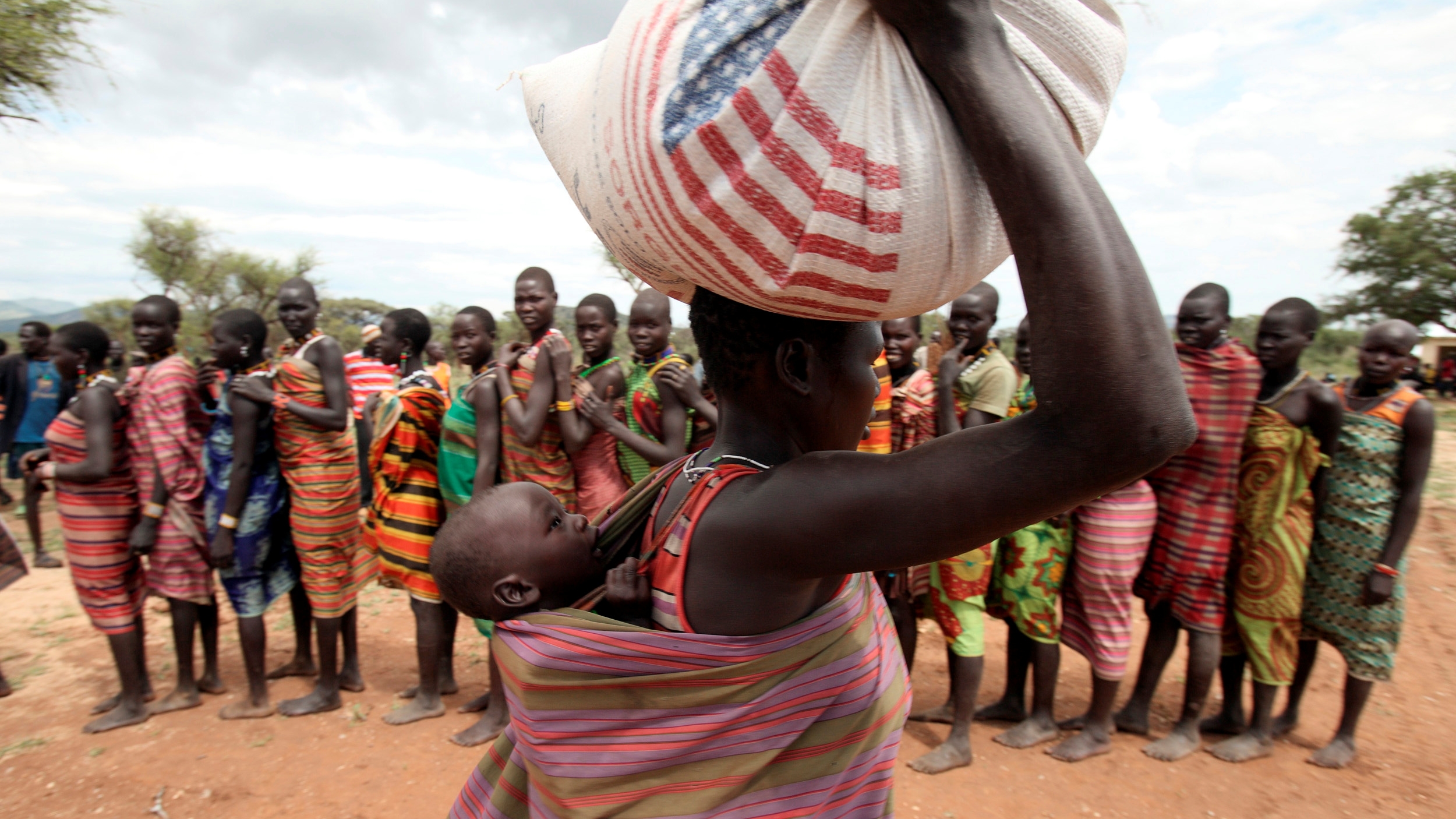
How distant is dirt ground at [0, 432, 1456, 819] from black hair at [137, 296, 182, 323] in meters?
2.25

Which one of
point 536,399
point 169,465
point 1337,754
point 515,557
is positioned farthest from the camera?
point 169,465

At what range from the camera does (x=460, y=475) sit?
4.23 metres

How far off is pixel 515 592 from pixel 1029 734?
12.1ft

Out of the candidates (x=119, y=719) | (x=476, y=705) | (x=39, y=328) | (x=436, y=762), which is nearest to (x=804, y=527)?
(x=436, y=762)

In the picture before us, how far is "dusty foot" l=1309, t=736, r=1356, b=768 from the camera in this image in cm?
391

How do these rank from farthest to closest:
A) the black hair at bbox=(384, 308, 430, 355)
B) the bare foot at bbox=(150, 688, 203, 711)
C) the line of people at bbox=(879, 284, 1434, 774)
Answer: the black hair at bbox=(384, 308, 430, 355), the bare foot at bbox=(150, 688, 203, 711), the line of people at bbox=(879, 284, 1434, 774)

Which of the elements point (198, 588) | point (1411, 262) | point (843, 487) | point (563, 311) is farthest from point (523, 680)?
point (563, 311)

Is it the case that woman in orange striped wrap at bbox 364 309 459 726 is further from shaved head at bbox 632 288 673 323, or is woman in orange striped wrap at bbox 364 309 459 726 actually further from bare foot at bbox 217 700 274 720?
shaved head at bbox 632 288 673 323

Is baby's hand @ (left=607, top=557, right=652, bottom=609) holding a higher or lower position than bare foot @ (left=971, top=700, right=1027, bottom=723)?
higher

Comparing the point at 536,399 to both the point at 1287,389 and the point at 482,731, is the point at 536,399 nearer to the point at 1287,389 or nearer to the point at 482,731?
the point at 482,731

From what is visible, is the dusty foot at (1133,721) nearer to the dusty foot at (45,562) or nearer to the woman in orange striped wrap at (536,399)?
the woman in orange striped wrap at (536,399)

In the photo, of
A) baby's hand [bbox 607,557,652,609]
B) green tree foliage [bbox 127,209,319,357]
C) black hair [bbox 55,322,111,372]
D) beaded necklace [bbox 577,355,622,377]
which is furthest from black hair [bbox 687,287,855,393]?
green tree foliage [bbox 127,209,319,357]

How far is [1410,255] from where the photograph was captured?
2247 cm

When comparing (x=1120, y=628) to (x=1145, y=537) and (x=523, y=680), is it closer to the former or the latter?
(x=1145, y=537)
